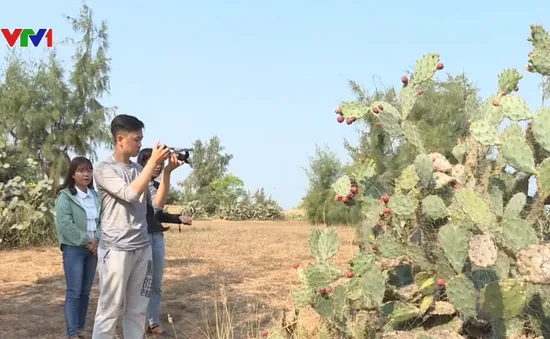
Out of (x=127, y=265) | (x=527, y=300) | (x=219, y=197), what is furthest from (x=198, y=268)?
(x=219, y=197)

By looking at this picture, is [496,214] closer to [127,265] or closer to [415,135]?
[415,135]

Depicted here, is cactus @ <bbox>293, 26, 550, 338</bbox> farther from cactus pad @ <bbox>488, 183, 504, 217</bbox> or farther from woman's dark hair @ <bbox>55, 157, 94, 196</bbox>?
woman's dark hair @ <bbox>55, 157, 94, 196</bbox>

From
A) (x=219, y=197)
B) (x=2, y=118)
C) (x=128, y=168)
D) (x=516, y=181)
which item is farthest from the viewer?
(x=219, y=197)

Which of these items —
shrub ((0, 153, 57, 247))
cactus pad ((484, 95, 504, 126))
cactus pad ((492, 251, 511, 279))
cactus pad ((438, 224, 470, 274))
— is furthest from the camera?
shrub ((0, 153, 57, 247))

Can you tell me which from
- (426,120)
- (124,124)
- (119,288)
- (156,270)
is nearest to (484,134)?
(124,124)

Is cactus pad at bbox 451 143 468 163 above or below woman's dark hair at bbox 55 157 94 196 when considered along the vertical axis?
above

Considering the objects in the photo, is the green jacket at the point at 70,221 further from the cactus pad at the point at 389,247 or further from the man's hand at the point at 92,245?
the cactus pad at the point at 389,247

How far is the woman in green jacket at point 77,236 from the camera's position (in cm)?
441

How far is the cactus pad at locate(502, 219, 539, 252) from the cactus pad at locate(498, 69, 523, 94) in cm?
122

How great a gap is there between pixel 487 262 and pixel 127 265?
5.99 ft

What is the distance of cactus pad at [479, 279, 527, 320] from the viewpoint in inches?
114

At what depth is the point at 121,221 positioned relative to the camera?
3.34 meters

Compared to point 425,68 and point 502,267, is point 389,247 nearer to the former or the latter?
point 502,267

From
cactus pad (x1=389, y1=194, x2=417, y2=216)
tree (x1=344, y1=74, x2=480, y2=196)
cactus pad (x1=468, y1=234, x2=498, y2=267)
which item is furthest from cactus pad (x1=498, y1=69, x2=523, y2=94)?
tree (x1=344, y1=74, x2=480, y2=196)
